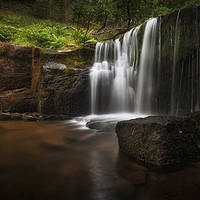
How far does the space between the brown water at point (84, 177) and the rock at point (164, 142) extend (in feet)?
0.55

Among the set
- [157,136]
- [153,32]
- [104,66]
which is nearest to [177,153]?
[157,136]

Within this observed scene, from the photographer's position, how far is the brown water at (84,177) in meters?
1.47

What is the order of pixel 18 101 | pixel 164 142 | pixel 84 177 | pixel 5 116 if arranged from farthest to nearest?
pixel 18 101 → pixel 5 116 → pixel 164 142 → pixel 84 177

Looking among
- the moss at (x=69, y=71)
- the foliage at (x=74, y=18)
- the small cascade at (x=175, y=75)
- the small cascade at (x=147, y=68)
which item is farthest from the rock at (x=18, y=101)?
the small cascade at (x=175, y=75)

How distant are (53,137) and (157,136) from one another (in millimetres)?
2434

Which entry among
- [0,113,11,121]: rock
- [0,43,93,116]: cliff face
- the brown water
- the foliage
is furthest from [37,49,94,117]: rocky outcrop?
the brown water

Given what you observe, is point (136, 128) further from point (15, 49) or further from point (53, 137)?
point (15, 49)

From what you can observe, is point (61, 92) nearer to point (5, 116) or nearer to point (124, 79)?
point (5, 116)

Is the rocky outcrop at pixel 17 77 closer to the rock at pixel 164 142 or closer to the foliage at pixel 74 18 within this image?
the foliage at pixel 74 18

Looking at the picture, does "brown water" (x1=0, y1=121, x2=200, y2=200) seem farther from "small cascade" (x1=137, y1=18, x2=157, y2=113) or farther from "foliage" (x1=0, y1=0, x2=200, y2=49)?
"foliage" (x1=0, y1=0, x2=200, y2=49)

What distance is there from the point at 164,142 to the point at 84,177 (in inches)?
42.0

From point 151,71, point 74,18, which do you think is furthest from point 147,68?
point 74,18

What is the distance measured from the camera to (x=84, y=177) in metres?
1.81

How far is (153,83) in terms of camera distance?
5.89m
